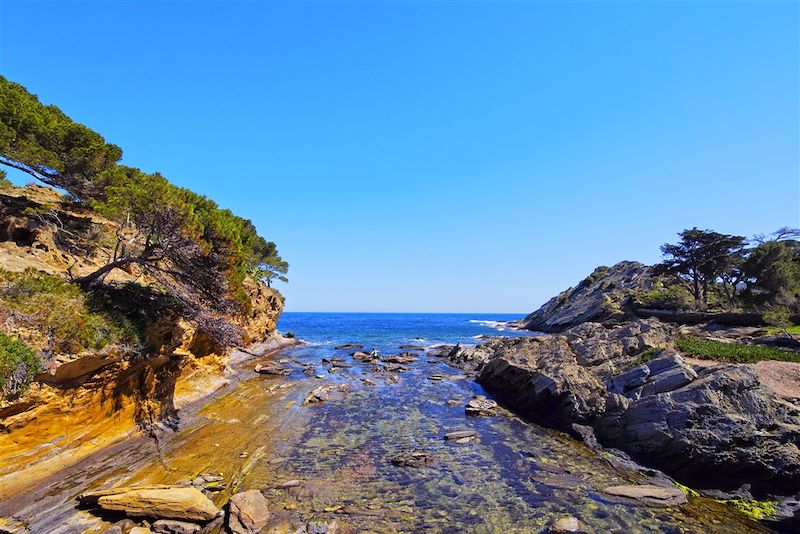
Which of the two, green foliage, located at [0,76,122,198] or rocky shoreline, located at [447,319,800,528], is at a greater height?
green foliage, located at [0,76,122,198]

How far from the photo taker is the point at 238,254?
62.8 ft

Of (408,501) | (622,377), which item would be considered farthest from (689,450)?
(408,501)

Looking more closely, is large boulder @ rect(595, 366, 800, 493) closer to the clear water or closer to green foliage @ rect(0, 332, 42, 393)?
the clear water

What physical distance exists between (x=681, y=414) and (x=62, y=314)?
26181mm

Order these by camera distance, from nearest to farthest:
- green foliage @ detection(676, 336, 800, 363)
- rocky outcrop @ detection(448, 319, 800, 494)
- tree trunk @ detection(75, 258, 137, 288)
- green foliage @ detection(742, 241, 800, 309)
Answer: rocky outcrop @ detection(448, 319, 800, 494) < tree trunk @ detection(75, 258, 137, 288) < green foliage @ detection(676, 336, 800, 363) < green foliage @ detection(742, 241, 800, 309)

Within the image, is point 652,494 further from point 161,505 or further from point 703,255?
point 703,255

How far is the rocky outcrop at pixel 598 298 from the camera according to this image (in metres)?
73.0

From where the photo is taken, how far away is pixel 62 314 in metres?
12.9

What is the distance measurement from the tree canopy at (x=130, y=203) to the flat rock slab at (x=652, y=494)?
1876cm

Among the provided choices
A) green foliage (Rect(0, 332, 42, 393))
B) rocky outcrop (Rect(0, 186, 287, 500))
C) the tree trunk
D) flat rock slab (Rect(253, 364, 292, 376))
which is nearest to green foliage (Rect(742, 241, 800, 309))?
flat rock slab (Rect(253, 364, 292, 376))

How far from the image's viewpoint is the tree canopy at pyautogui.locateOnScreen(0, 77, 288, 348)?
15.0 metres

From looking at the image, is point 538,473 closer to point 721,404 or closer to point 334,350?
point 721,404

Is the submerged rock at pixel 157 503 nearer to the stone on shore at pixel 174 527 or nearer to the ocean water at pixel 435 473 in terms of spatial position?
the stone on shore at pixel 174 527

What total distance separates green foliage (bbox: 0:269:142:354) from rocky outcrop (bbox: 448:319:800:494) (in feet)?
77.0
